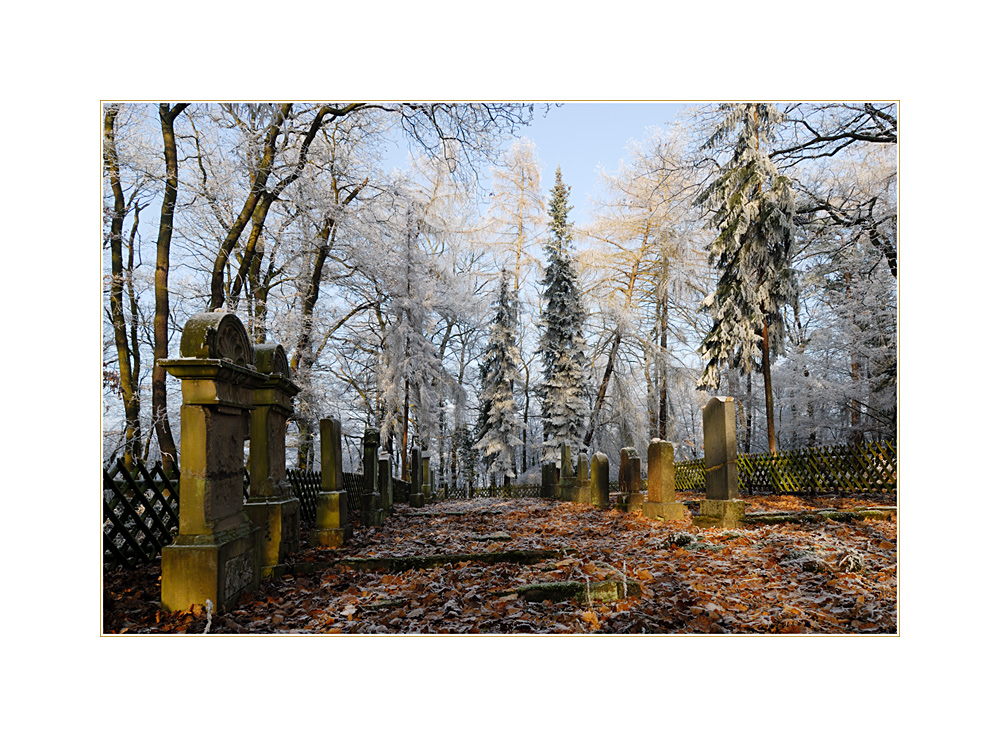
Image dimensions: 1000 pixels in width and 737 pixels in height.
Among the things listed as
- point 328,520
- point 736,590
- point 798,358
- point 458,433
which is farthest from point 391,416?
point 736,590

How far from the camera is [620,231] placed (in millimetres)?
8664

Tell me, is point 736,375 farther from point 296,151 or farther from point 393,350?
point 296,151

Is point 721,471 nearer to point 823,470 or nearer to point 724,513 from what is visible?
point 724,513

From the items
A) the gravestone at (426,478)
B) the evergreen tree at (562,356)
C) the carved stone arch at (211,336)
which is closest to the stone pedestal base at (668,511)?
the carved stone arch at (211,336)

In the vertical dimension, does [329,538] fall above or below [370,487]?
below

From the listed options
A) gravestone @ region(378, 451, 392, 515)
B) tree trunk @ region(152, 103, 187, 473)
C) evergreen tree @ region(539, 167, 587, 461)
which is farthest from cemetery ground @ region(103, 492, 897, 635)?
evergreen tree @ region(539, 167, 587, 461)

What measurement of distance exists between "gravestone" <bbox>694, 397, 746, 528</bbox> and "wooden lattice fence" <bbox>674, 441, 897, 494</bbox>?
1322 millimetres

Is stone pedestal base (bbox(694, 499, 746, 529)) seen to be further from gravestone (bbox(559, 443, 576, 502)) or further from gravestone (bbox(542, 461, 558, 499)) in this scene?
gravestone (bbox(542, 461, 558, 499))

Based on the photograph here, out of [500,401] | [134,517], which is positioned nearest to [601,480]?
[500,401]

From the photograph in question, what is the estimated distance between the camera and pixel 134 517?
3660 millimetres

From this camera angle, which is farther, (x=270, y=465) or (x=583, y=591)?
(x=270, y=465)

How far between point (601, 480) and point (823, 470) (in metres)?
3.05

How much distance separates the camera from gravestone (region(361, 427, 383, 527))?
681cm
